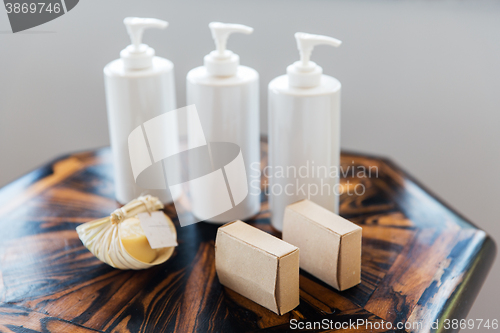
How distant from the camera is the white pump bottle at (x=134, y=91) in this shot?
63 cm

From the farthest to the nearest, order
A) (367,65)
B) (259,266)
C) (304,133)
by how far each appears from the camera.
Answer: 1. (367,65)
2. (304,133)
3. (259,266)

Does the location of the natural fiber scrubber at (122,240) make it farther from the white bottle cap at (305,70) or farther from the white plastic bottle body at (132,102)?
the white bottle cap at (305,70)

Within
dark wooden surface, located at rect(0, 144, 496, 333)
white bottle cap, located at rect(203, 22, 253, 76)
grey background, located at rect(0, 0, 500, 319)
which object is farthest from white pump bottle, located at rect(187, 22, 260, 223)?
grey background, located at rect(0, 0, 500, 319)

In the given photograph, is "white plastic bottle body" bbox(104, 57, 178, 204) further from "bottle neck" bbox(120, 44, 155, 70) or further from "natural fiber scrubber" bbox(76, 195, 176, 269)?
"natural fiber scrubber" bbox(76, 195, 176, 269)

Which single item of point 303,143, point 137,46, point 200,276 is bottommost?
point 200,276

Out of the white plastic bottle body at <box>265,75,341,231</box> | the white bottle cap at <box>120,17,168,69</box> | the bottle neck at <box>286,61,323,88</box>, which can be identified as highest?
the white bottle cap at <box>120,17,168,69</box>

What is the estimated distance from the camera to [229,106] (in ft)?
1.96

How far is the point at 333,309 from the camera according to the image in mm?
489

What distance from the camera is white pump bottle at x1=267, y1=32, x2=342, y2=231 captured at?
22.4 inches

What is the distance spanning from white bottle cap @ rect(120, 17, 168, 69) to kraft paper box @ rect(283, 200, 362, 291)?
0.28 metres

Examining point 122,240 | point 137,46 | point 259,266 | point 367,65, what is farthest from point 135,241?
point 367,65

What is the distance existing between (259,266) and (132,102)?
302mm

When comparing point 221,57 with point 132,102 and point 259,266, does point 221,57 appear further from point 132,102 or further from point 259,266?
point 259,266

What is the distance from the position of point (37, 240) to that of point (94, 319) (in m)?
0.19
